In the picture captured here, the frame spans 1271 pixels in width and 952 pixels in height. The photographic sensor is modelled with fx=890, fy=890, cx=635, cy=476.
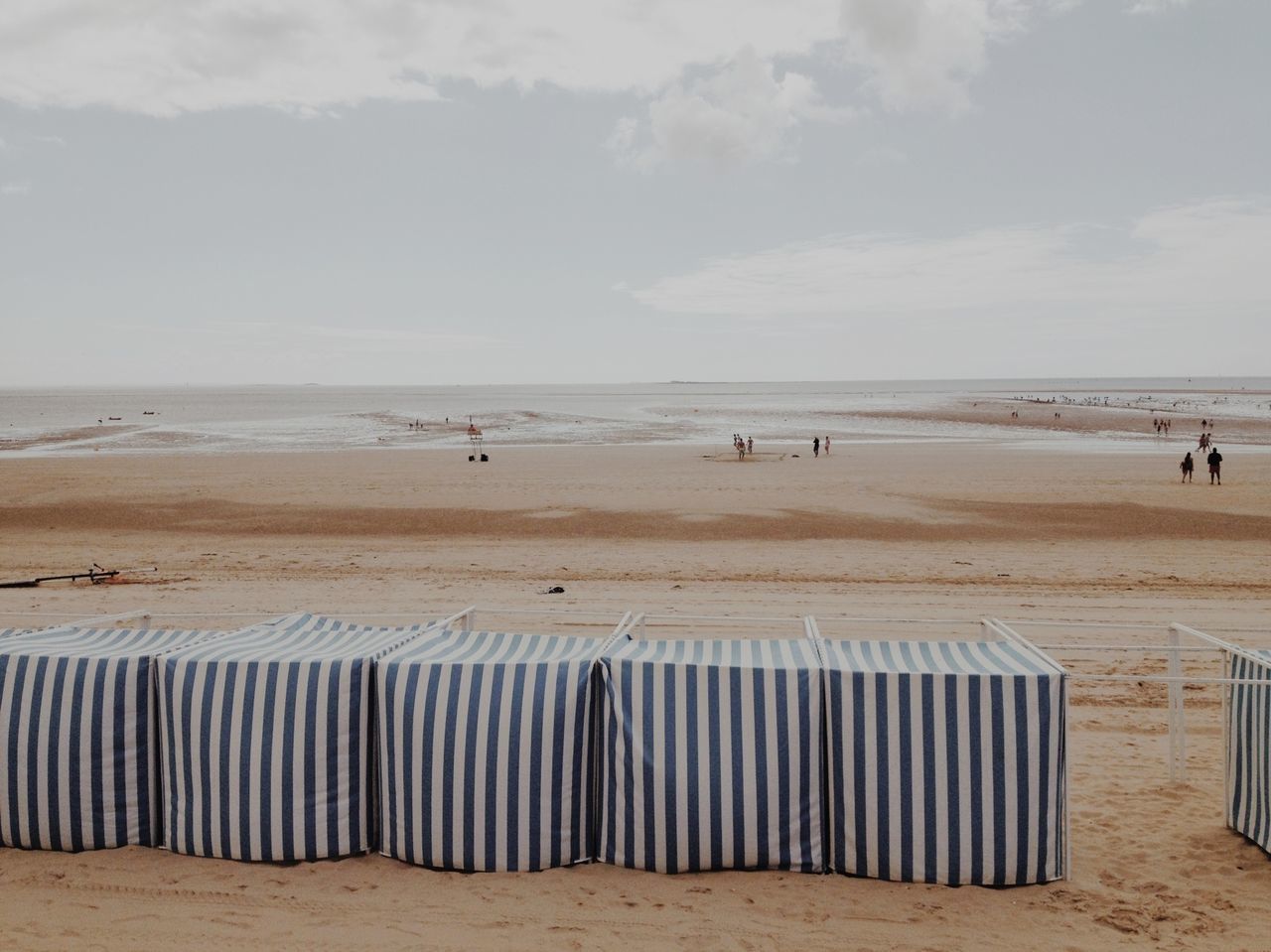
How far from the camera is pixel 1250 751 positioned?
575cm

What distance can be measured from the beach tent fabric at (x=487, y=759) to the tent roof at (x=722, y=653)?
382 millimetres

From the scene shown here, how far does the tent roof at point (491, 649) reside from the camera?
5.73 meters

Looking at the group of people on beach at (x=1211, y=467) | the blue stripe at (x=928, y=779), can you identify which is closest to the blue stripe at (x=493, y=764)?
the blue stripe at (x=928, y=779)

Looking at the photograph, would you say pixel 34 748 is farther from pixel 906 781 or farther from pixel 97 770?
pixel 906 781

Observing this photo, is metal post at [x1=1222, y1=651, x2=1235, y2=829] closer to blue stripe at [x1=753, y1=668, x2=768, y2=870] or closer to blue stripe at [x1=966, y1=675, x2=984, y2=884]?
blue stripe at [x1=966, y1=675, x2=984, y2=884]

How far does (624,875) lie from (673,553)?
11.9m

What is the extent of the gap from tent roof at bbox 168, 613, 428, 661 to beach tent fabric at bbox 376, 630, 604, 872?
52 cm

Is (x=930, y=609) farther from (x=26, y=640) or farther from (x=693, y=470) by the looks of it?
(x=693, y=470)

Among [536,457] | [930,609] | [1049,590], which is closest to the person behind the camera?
[930,609]

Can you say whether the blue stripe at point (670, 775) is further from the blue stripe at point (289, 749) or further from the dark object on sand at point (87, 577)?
the dark object on sand at point (87, 577)

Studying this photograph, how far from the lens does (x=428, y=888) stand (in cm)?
537

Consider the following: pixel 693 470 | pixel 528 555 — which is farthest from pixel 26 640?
pixel 693 470

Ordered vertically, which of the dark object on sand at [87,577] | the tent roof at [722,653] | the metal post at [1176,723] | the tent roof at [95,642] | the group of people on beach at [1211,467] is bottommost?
the dark object on sand at [87,577]

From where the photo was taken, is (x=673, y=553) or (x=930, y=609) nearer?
(x=930, y=609)
